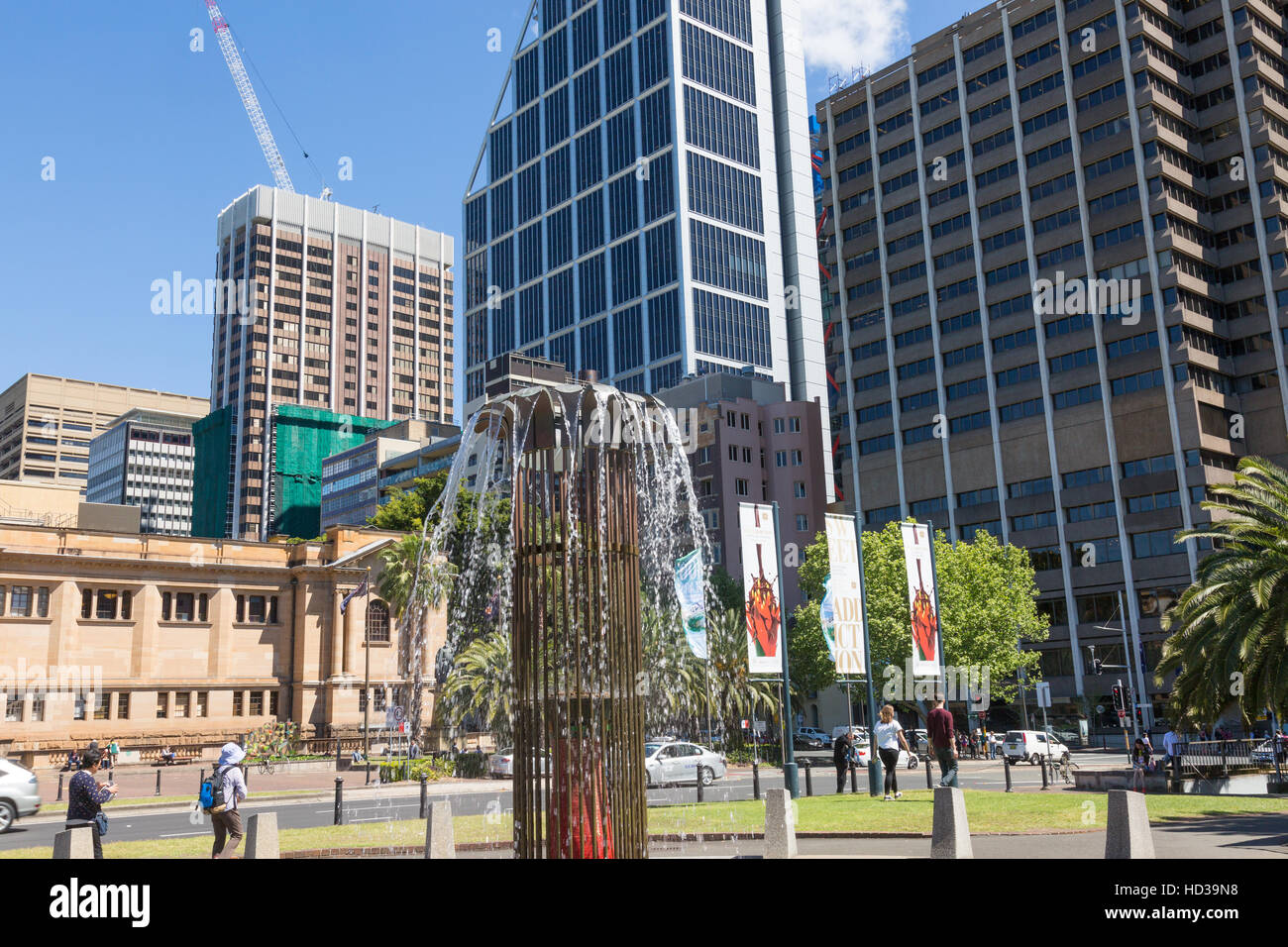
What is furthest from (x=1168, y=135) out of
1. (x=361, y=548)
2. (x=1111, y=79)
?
(x=361, y=548)

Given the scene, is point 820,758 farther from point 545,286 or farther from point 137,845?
point 545,286

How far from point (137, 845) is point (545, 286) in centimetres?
14208

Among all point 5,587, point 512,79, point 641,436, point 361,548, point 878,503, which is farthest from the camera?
point 512,79

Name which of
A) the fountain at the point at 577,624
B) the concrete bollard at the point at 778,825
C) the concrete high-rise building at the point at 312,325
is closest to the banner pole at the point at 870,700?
the concrete bollard at the point at 778,825

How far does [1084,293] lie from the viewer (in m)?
81.9

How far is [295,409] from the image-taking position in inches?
6324

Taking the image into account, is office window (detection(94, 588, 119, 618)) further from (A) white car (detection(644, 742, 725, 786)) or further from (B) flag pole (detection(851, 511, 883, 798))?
(B) flag pole (detection(851, 511, 883, 798))

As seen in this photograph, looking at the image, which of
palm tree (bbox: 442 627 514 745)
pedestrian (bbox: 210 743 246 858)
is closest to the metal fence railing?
pedestrian (bbox: 210 743 246 858)

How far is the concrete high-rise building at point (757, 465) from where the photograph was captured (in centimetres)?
10144

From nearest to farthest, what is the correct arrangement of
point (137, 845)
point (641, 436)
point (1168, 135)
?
point (641, 436), point (137, 845), point (1168, 135)

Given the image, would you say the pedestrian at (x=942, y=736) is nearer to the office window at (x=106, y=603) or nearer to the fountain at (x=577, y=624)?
the fountain at (x=577, y=624)

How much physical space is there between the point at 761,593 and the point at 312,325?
541ft

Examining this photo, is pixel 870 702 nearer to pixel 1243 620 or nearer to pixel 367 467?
pixel 1243 620
